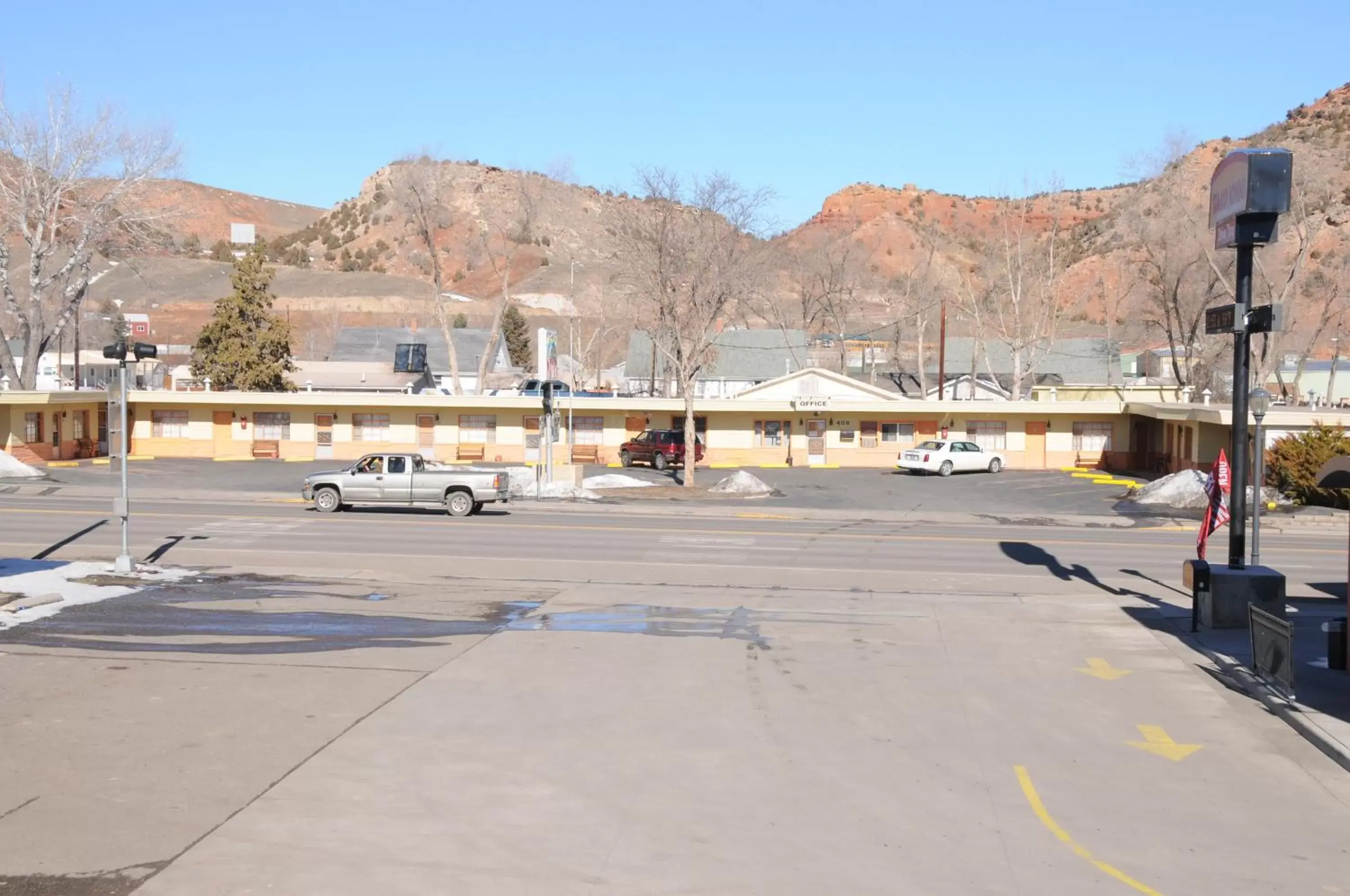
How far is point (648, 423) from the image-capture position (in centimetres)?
5425

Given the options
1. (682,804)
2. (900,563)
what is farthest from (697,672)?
(900,563)

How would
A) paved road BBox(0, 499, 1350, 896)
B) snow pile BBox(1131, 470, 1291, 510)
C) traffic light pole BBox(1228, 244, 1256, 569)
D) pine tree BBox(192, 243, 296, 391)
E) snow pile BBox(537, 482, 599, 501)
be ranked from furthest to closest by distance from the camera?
pine tree BBox(192, 243, 296, 391) → snow pile BBox(537, 482, 599, 501) → snow pile BBox(1131, 470, 1291, 510) → traffic light pole BBox(1228, 244, 1256, 569) → paved road BBox(0, 499, 1350, 896)

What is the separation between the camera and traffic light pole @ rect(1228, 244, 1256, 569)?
1666cm

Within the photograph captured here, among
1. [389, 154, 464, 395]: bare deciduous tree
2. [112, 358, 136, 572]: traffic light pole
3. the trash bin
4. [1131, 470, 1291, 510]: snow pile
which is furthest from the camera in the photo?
[389, 154, 464, 395]: bare deciduous tree

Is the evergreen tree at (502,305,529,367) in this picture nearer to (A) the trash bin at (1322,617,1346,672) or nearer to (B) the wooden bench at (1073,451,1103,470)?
(B) the wooden bench at (1073,451,1103,470)

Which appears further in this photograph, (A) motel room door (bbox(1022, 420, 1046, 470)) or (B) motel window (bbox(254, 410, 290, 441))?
(B) motel window (bbox(254, 410, 290, 441))

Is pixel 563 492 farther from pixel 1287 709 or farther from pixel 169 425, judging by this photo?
pixel 1287 709

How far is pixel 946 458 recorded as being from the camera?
160 feet

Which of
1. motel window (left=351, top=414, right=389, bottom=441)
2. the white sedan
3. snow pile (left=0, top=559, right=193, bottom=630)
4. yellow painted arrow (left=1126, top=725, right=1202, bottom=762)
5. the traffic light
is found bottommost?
yellow painted arrow (left=1126, top=725, right=1202, bottom=762)

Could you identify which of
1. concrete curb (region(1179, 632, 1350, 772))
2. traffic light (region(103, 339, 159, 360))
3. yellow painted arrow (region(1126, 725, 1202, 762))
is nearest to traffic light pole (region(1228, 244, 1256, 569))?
concrete curb (region(1179, 632, 1350, 772))

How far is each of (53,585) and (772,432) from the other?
127 ft

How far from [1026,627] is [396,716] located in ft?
32.5

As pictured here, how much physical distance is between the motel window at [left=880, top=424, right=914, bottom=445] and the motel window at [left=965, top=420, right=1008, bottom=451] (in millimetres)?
2525

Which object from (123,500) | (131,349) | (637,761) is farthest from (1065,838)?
(131,349)
